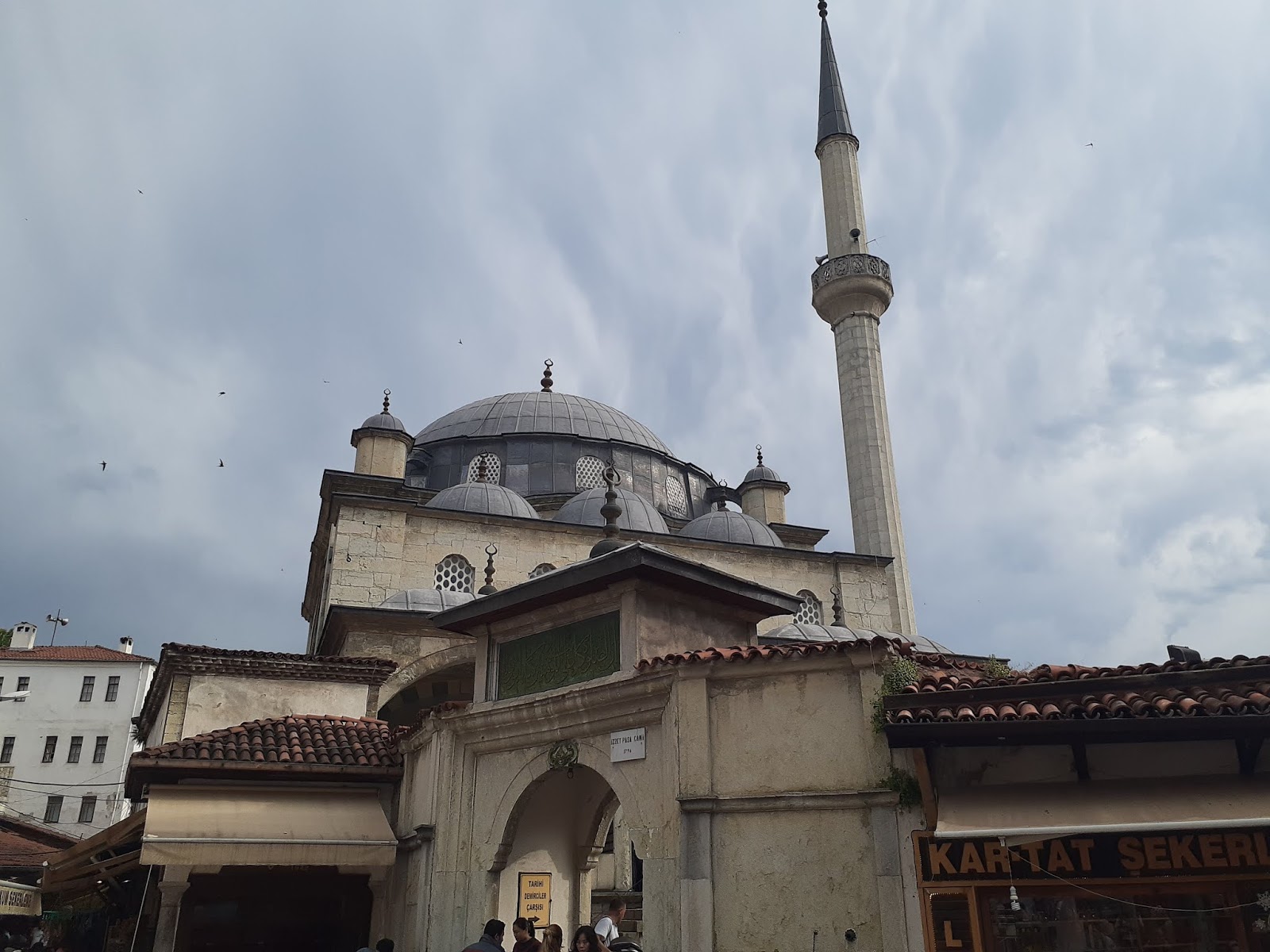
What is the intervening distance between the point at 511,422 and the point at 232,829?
15.6 metres

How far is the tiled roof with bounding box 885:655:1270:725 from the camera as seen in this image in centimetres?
492

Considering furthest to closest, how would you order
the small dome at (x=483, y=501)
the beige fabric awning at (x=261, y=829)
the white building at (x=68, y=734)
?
the white building at (x=68, y=734)
the small dome at (x=483, y=501)
the beige fabric awning at (x=261, y=829)

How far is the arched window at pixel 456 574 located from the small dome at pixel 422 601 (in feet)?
4.39

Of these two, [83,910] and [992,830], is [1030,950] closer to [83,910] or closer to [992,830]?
[992,830]

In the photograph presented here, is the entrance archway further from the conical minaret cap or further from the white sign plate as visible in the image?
the conical minaret cap

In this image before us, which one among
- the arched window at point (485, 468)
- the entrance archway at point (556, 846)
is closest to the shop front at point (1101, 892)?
the entrance archway at point (556, 846)

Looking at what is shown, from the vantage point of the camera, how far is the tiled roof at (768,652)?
5953mm

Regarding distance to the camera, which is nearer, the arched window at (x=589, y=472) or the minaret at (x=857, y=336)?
the minaret at (x=857, y=336)

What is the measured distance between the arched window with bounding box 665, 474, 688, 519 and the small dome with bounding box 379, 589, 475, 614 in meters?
8.19

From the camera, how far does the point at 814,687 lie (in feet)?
20.1

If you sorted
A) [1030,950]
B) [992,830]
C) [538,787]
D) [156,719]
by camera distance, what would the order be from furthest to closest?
1. [156,719]
2. [538,787]
3. [1030,950]
4. [992,830]

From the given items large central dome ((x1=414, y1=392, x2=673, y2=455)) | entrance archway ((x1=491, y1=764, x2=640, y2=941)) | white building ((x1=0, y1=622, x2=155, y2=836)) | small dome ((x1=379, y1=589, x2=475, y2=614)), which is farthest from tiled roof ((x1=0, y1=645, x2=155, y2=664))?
entrance archway ((x1=491, y1=764, x2=640, y2=941))

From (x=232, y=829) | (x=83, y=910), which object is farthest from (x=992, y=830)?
(x=83, y=910)

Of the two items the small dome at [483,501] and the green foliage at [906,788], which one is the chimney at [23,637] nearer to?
the small dome at [483,501]
